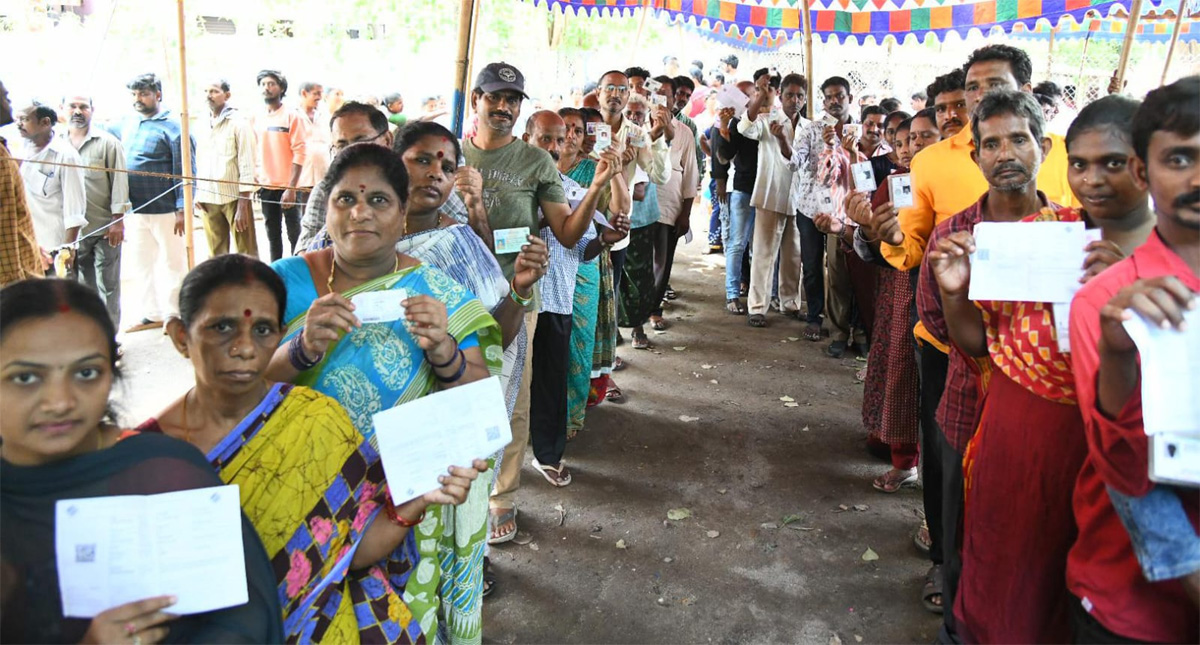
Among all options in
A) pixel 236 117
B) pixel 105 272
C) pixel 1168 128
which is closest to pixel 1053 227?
pixel 1168 128

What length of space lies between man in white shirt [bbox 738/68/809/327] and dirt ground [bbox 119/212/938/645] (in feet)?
5.00

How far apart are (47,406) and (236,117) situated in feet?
23.4

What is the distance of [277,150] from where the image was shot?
8367 millimetres

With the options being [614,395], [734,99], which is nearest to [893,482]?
[614,395]

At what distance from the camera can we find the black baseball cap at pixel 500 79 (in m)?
3.55

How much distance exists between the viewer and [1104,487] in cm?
180

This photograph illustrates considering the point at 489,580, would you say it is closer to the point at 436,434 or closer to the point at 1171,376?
the point at 436,434

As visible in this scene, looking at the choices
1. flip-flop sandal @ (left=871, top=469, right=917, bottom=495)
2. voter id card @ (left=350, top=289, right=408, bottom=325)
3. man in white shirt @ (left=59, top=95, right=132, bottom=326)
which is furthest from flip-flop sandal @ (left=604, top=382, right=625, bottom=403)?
man in white shirt @ (left=59, top=95, right=132, bottom=326)

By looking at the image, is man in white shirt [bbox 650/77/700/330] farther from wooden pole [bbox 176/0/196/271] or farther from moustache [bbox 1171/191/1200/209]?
moustache [bbox 1171/191/1200/209]

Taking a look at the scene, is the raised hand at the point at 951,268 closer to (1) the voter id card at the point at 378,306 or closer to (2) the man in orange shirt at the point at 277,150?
(1) the voter id card at the point at 378,306

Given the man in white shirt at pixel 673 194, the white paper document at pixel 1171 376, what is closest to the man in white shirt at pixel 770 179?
the man in white shirt at pixel 673 194

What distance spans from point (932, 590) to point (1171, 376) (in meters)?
2.20

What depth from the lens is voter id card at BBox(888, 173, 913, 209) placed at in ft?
10.1

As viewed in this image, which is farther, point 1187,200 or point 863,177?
point 863,177
